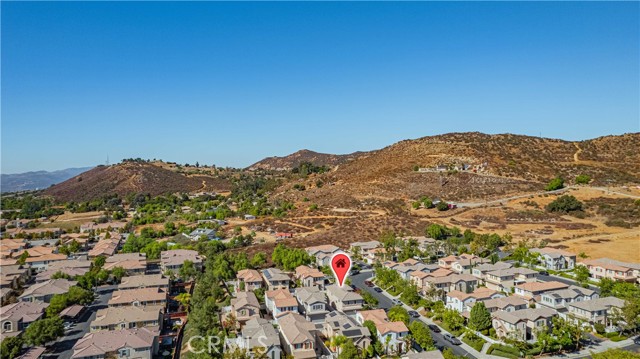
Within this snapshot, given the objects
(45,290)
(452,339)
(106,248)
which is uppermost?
(106,248)

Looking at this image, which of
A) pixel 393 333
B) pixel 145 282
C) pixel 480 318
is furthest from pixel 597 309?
pixel 145 282

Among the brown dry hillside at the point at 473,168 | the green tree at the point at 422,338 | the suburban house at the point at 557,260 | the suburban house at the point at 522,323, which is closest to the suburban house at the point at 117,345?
the green tree at the point at 422,338

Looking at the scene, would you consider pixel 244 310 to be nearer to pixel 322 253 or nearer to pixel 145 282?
pixel 145 282

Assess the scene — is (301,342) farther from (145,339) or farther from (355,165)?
(355,165)

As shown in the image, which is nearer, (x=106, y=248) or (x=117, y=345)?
(x=117, y=345)

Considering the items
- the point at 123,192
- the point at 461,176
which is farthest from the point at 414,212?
the point at 123,192

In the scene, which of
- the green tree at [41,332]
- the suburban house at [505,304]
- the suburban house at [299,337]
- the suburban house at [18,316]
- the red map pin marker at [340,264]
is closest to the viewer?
the red map pin marker at [340,264]

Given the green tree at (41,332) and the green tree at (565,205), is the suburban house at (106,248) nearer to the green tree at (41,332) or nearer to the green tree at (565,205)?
the green tree at (41,332)
